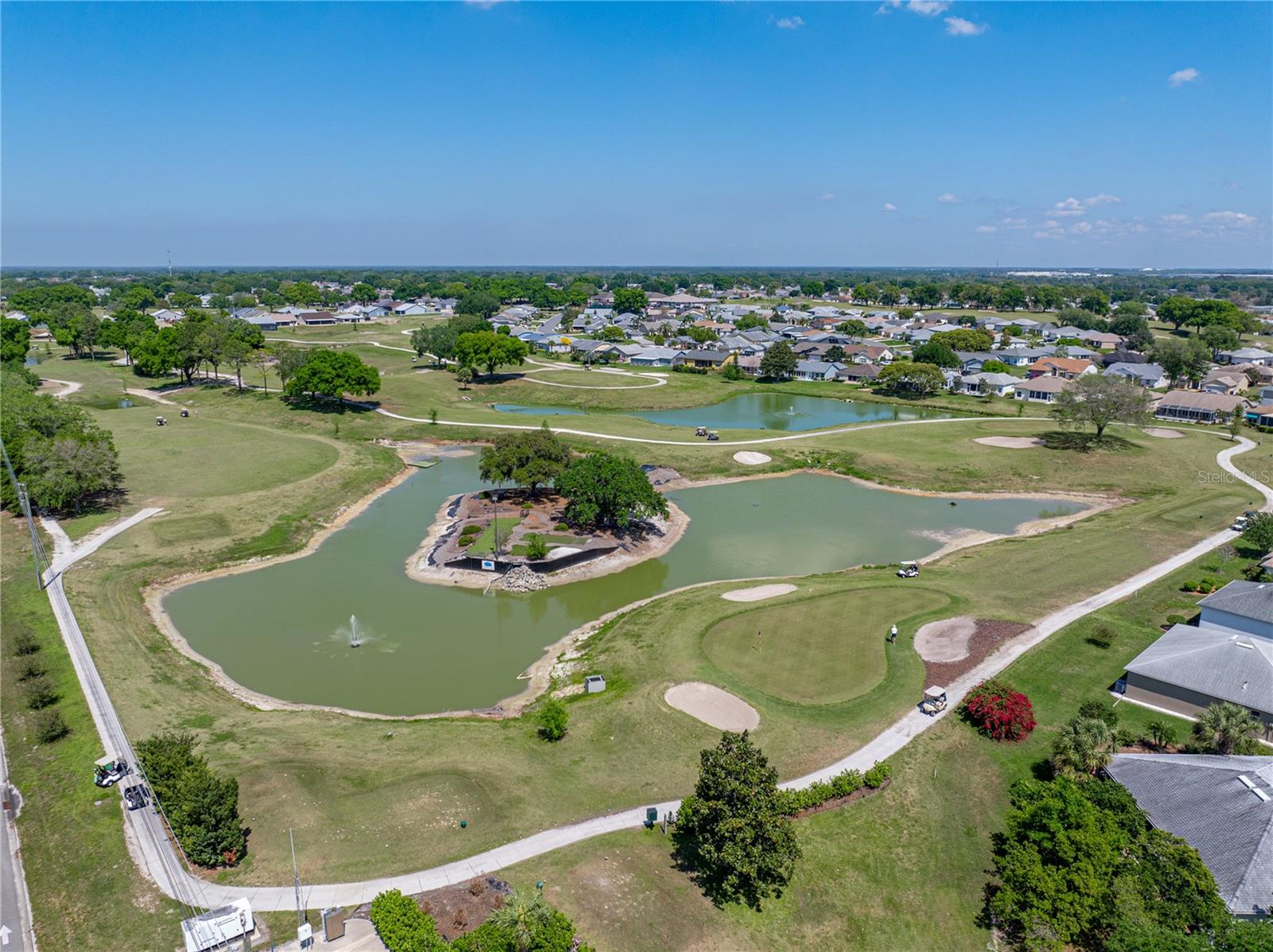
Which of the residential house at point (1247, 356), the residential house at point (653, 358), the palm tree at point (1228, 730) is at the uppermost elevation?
the residential house at point (1247, 356)

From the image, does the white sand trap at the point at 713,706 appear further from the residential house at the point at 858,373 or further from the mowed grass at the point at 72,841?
the residential house at the point at 858,373

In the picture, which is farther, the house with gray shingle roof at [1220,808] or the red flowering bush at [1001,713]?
the red flowering bush at [1001,713]

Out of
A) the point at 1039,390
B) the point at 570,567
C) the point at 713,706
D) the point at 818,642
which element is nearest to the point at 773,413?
the point at 1039,390

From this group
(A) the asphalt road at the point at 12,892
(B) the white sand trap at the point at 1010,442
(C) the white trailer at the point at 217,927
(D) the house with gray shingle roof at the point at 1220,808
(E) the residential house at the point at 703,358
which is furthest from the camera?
(E) the residential house at the point at 703,358

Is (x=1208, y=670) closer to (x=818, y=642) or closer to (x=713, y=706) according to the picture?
(x=818, y=642)

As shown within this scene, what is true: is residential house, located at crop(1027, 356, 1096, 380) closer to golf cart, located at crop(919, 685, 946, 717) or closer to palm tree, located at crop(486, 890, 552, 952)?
golf cart, located at crop(919, 685, 946, 717)

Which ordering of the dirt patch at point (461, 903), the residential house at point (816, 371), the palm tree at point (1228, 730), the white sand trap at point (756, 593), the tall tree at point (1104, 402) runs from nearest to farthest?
the dirt patch at point (461, 903), the palm tree at point (1228, 730), the white sand trap at point (756, 593), the tall tree at point (1104, 402), the residential house at point (816, 371)

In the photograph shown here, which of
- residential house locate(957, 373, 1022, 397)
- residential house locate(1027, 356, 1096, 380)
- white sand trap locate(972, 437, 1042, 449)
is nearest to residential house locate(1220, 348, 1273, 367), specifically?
residential house locate(1027, 356, 1096, 380)

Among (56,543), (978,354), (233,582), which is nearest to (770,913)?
(233,582)

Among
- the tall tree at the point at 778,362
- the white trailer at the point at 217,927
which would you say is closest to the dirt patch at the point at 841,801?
the white trailer at the point at 217,927
